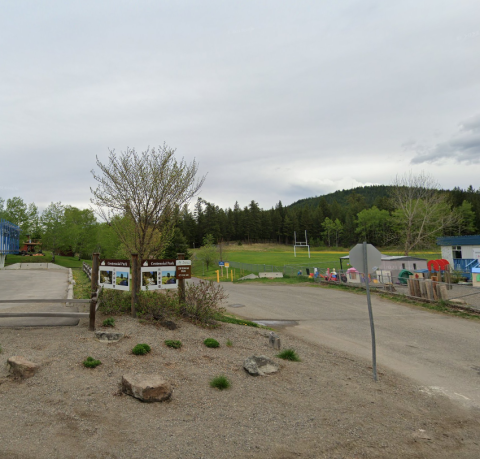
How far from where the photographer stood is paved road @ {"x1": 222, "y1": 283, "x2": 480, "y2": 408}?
24.5 ft

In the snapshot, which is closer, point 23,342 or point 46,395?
point 46,395

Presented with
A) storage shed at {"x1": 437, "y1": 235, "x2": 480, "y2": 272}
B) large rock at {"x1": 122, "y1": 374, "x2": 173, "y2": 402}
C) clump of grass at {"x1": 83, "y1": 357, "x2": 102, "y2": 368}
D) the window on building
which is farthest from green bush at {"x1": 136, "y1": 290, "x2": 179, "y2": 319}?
the window on building

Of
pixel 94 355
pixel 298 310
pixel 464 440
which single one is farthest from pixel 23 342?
pixel 298 310

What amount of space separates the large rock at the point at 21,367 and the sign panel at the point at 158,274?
372cm

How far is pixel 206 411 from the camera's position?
4.91m

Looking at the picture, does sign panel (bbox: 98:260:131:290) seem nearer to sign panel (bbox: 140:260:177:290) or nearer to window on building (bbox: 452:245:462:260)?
sign panel (bbox: 140:260:177:290)

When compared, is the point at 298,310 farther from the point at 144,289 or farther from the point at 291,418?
the point at 291,418

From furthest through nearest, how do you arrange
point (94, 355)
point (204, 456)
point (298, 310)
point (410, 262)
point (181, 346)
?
point (410, 262) → point (298, 310) → point (181, 346) → point (94, 355) → point (204, 456)

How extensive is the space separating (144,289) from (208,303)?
69.3 inches

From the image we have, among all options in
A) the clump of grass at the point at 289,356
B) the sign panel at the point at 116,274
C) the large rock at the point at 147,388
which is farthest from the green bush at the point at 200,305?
the large rock at the point at 147,388

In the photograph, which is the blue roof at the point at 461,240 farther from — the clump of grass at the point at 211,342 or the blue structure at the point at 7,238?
the blue structure at the point at 7,238

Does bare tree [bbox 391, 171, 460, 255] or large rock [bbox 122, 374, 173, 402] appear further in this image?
bare tree [bbox 391, 171, 460, 255]

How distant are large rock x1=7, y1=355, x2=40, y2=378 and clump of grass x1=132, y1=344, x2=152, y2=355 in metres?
1.61

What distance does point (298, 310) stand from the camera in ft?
52.1
